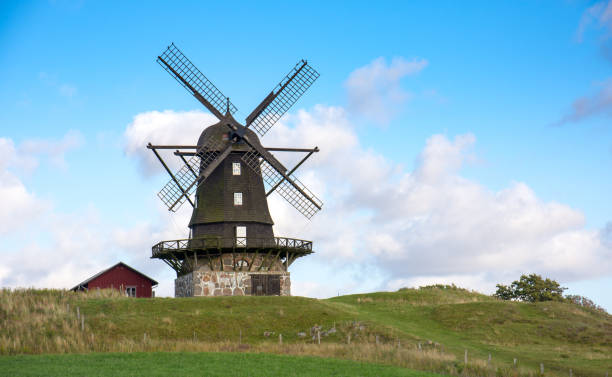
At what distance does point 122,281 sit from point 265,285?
10338 millimetres

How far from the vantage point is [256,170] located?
4962cm

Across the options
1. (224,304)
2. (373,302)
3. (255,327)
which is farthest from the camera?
(373,302)

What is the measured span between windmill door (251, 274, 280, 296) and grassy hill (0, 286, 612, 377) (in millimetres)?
4259

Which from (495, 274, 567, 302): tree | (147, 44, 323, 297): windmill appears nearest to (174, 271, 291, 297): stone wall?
(147, 44, 323, 297): windmill

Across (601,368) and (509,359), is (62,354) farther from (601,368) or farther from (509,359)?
(601,368)

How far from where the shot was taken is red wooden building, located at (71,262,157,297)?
161ft

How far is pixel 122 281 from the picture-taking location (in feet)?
162

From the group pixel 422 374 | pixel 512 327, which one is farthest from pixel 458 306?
pixel 422 374

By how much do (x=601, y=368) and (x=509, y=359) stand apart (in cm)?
410

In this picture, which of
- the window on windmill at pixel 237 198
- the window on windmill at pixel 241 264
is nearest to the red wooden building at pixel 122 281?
the window on windmill at pixel 241 264

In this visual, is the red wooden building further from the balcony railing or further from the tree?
the tree

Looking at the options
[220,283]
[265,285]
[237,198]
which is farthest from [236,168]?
[265,285]

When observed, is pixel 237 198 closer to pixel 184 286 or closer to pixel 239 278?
pixel 239 278

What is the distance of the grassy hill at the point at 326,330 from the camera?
31156 millimetres
